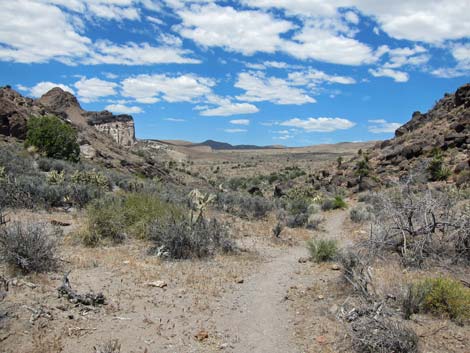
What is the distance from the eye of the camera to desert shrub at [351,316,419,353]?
524cm

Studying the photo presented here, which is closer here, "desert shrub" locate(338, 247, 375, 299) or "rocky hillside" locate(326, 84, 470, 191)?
"desert shrub" locate(338, 247, 375, 299)

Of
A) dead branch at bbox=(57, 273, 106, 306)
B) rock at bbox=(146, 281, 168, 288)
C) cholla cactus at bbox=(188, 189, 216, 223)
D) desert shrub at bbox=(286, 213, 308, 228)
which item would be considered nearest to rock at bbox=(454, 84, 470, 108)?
desert shrub at bbox=(286, 213, 308, 228)

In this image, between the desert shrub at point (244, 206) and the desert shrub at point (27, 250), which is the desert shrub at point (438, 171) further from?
the desert shrub at point (27, 250)

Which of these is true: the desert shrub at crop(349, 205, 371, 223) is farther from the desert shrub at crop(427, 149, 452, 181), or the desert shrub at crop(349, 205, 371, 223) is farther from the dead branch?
the dead branch

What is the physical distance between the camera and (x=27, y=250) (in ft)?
25.0

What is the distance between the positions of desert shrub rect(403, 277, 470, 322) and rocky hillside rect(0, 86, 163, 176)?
3040 cm

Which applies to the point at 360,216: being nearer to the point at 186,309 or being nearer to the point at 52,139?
the point at 186,309

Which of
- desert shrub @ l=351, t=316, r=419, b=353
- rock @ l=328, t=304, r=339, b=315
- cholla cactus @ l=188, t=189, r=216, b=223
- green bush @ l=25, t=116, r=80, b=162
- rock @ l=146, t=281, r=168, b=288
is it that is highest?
green bush @ l=25, t=116, r=80, b=162

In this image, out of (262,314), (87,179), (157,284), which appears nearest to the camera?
(262,314)

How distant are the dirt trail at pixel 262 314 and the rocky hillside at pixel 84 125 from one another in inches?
1057

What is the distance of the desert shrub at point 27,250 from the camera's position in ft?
24.5

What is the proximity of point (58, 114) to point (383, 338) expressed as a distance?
139 feet

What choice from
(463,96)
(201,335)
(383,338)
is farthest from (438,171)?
(201,335)

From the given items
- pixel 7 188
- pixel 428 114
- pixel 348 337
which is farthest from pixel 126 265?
pixel 428 114
